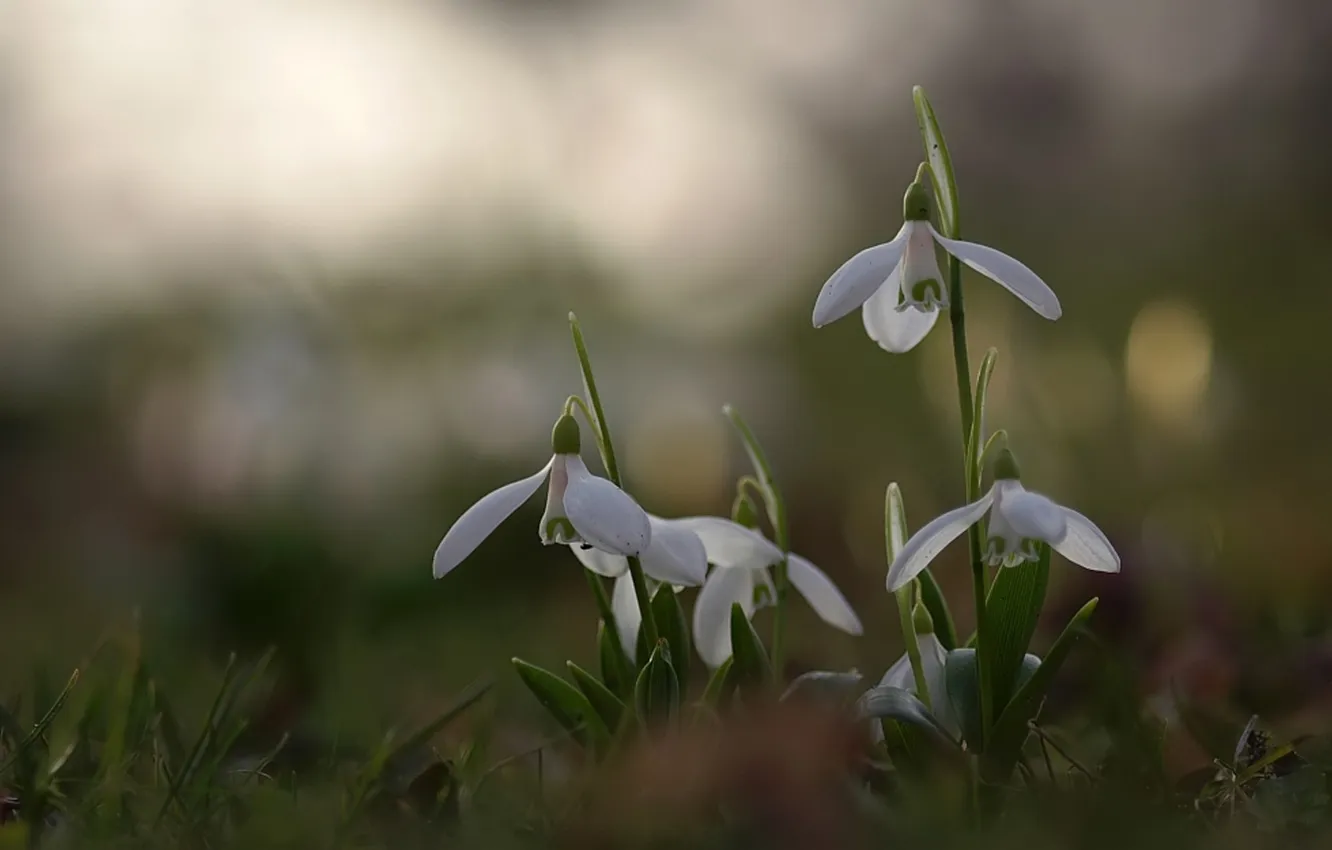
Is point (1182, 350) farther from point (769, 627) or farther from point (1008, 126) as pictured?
point (1008, 126)

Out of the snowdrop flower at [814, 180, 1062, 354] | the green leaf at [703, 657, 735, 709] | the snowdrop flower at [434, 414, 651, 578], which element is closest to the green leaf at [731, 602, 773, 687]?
the green leaf at [703, 657, 735, 709]

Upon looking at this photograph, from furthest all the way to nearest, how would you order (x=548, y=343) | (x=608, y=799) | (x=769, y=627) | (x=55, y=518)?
(x=548, y=343) → (x=55, y=518) → (x=769, y=627) → (x=608, y=799)

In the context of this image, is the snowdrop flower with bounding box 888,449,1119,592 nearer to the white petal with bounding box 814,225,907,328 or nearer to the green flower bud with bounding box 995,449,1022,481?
the green flower bud with bounding box 995,449,1022,481

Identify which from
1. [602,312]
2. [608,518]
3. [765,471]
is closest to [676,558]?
[608,518]

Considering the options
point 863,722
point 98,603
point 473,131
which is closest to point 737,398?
point 473,131

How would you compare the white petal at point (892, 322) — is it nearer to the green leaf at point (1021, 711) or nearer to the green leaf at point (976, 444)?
the green leaf at point (976, 444)

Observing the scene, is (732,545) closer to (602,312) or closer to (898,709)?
(898,709)

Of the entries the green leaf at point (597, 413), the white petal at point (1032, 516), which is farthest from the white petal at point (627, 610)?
the white petal at point (1032, 516)
